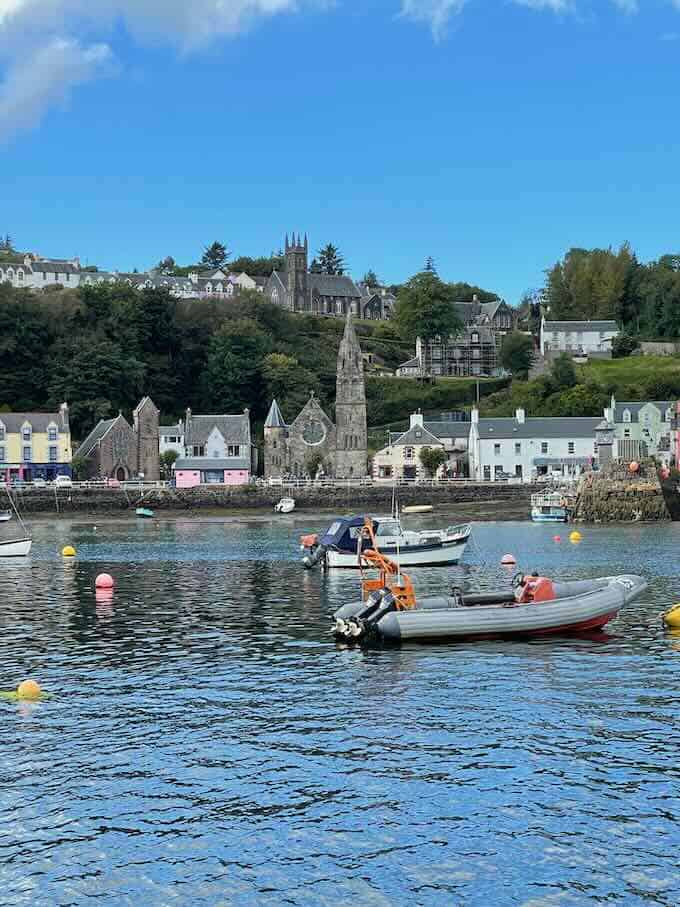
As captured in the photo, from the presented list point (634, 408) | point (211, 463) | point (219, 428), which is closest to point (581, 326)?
point (634, 408)

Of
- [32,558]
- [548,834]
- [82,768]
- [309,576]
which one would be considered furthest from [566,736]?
[32,558]

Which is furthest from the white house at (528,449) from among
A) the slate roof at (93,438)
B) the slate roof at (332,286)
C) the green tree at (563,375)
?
the slate roof at (332,286)

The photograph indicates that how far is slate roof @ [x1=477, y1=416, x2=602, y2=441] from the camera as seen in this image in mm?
108375

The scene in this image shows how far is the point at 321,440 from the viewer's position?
382 ft

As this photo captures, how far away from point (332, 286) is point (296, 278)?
710 cm

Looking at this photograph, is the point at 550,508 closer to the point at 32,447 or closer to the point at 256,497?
the point at 256,497

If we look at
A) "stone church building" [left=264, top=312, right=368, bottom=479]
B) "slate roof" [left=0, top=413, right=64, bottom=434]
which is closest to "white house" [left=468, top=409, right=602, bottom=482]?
"stone church building" [left=264, top=312, right=368, bottom=479]

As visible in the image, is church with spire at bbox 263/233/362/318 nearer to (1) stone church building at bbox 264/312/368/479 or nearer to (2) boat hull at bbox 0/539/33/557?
(1) stone church building at bbox 264/312/368/479

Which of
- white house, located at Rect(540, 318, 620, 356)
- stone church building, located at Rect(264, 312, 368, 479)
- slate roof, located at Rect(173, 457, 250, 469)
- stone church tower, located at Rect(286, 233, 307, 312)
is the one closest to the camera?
slate roof, located at Rect(173, 457, 250, 469)

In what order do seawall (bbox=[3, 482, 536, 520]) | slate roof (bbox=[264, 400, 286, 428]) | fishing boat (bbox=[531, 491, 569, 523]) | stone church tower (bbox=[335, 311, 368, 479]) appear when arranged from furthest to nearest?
slate roof (bbox=[264, 400, 286, 428]) → stone church tower (bbox=[335, 311, 368, 479]) → seawall (bbox=[3, 482, 536, 520]) → fishing boat (bbox=[531, 491, 569, 523])

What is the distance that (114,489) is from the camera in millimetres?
99062

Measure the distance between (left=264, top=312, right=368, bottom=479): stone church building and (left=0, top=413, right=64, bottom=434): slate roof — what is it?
20.3 metres

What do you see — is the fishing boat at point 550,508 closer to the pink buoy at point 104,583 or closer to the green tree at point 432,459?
the green tree at point 432,459

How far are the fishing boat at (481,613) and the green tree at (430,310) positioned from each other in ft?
384
